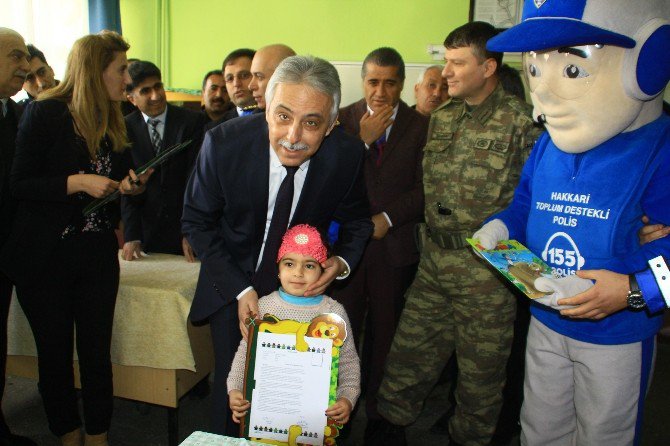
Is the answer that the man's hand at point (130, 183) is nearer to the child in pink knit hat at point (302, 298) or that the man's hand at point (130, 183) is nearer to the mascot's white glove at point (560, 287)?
the child in pink knit hat at point (302, 298)

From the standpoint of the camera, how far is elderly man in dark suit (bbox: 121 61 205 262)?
3068mm

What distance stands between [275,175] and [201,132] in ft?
Result: 5.24

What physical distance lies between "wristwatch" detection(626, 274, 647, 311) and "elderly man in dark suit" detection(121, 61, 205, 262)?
88.8 inches

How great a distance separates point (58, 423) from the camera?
7.43 ft

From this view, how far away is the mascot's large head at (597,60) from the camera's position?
1.45 meters

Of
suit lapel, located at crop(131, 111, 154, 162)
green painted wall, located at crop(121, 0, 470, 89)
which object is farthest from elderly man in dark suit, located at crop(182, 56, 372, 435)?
green painted wall, located at crop(121, 0, 470, 89)

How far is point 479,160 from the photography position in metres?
2.27

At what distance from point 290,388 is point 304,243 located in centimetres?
45

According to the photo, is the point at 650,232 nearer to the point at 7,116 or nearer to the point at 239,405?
the point at 239,405

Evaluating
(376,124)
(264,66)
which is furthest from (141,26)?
(376,124)

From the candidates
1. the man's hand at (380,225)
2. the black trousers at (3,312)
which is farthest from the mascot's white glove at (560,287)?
the black trousers at (3,312)

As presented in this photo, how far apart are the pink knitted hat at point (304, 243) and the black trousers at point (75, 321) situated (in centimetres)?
95

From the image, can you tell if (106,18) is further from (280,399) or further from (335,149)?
(280,399)

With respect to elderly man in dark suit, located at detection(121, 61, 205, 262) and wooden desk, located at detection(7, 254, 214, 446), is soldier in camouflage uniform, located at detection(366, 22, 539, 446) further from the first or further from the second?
elderly man in dark suit, located at detection(121, 61, 205, 262)
